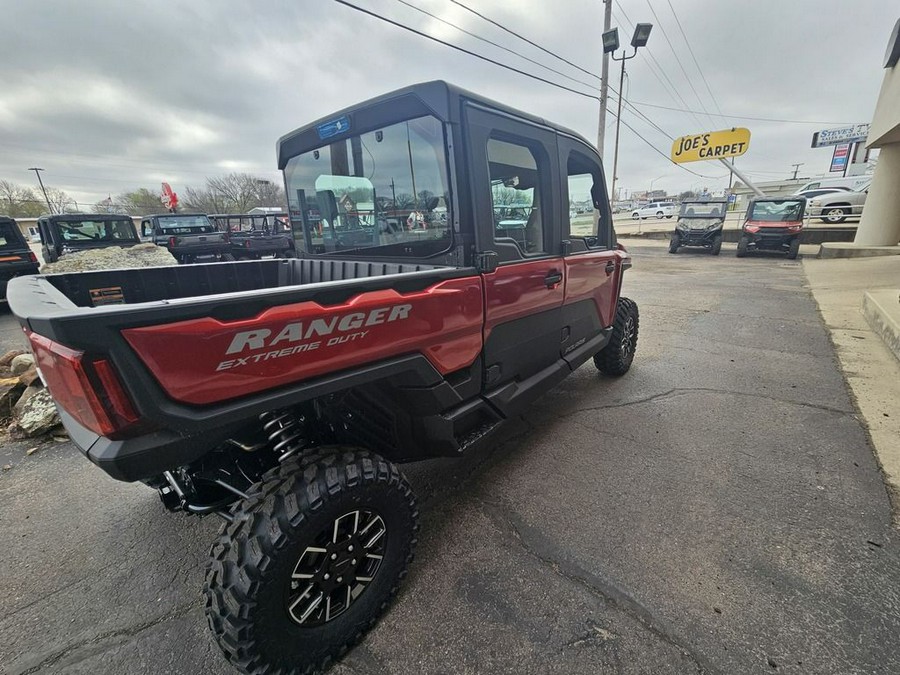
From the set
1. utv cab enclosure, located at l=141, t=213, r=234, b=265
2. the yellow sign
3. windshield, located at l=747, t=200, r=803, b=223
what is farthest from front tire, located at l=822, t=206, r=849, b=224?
utv cab enclosure, located at l=141, t=213, r=234, b=265

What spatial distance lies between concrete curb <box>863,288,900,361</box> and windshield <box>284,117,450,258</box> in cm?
578

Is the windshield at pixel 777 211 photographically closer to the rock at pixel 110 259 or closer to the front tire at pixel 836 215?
the front tire at pixel 836 215

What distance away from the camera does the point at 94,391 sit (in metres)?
1.06

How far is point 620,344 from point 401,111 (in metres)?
3.19

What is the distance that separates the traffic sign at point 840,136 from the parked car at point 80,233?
234ft

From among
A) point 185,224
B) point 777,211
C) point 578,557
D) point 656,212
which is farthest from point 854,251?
point 656,212

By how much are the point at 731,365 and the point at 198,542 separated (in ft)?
18.0

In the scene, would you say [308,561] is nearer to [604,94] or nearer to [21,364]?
[21,364]

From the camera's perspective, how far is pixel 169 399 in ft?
3.81

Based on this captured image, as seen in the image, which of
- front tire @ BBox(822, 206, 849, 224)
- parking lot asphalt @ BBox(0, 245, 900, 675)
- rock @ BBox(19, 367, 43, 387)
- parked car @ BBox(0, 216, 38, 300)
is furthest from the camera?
front tire @ BBox(822, 206, 849, 224)

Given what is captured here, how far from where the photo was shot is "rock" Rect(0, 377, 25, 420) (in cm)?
359

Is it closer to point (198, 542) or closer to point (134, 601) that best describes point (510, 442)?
point (198, 542)

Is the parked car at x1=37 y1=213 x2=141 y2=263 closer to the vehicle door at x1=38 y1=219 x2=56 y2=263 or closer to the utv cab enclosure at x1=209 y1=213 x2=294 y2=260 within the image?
the vehicle door at x1=38 y1=219 x2=56 y2=263

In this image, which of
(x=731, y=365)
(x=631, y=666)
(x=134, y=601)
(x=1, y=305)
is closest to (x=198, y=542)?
(x=134, y=601)
